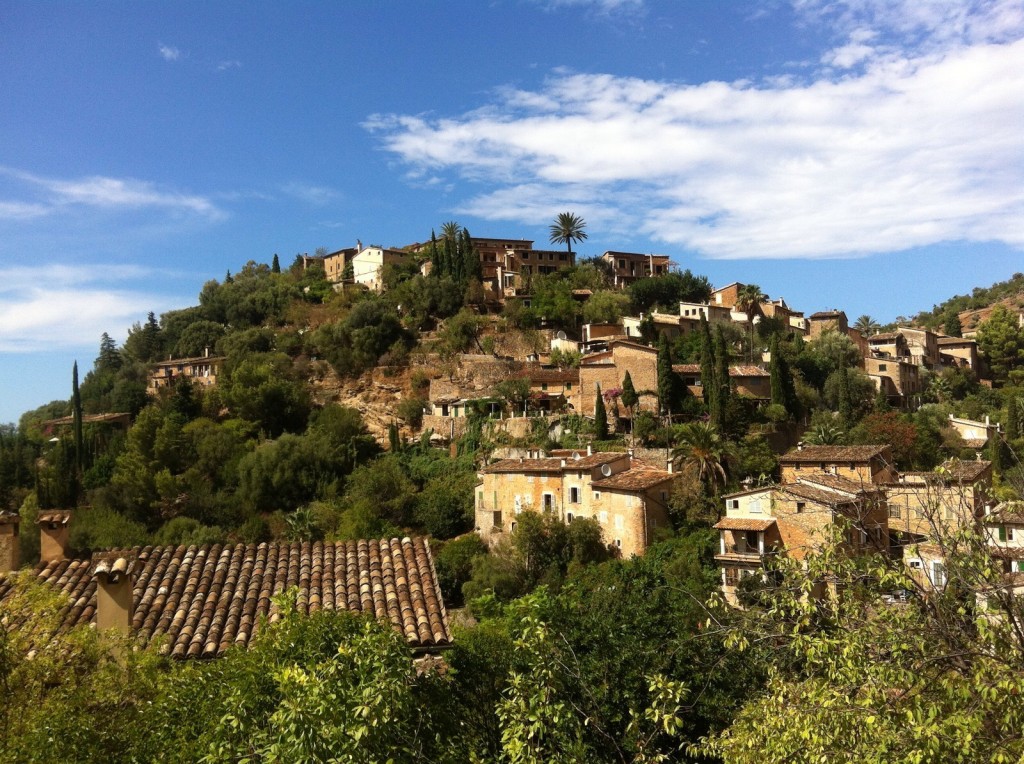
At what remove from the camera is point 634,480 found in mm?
34875

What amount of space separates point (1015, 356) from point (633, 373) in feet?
130

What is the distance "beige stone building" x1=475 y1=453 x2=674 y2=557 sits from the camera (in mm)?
33941

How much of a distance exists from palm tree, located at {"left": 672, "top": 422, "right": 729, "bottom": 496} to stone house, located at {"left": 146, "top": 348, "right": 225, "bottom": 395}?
134 feet

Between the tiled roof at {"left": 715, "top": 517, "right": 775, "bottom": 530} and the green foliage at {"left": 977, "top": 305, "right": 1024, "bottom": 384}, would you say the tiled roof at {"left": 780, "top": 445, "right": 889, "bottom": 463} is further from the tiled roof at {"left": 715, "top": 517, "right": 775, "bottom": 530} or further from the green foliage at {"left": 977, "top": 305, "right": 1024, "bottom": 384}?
the green foliage at {"left": 977, "top": 305, "right": 1024, "bottom": 384}

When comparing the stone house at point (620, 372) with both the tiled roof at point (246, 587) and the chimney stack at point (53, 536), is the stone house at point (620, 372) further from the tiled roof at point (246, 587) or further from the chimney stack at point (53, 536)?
the chimney stack at point (53, 536)

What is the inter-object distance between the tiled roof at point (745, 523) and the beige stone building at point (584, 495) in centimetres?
353

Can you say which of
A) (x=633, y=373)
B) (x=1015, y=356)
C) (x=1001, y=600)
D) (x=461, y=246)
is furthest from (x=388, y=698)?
(x=1015, y=356)

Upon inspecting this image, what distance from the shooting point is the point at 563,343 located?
58.1 metres

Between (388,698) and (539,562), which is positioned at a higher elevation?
(388,698)

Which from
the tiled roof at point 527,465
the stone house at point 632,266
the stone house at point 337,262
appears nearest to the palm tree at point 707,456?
the tiled roof at point 527,465

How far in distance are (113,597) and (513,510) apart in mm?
30375

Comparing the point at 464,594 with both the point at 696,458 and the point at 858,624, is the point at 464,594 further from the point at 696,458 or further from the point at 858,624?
the point at 858,624

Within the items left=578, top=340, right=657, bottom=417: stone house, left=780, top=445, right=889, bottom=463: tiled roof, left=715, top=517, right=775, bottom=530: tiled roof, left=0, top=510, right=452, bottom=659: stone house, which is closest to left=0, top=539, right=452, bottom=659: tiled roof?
left=0, top=510, right=452, bottom=659: stone house

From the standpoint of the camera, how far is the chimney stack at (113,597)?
9.47 metres
